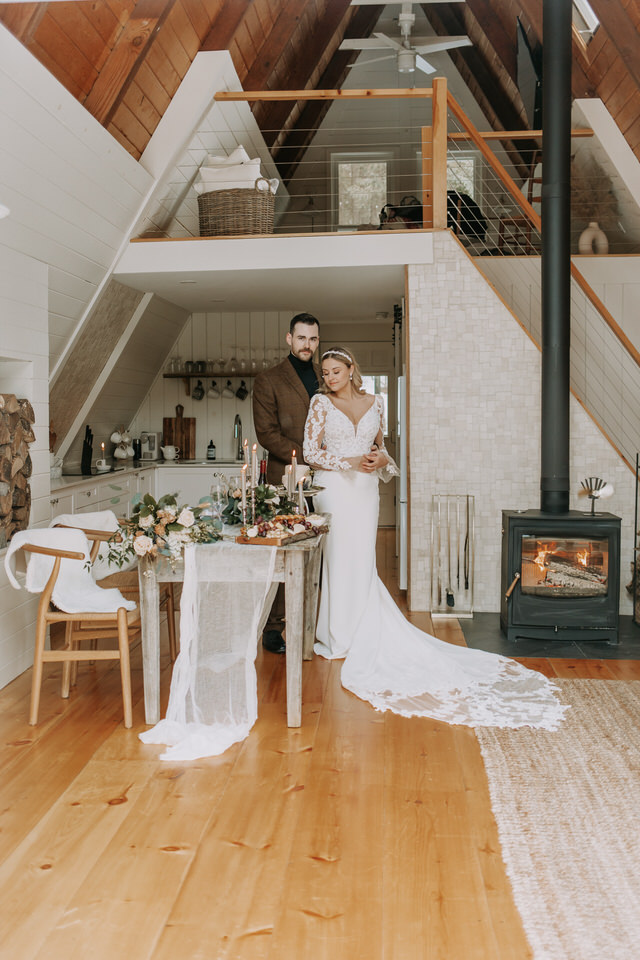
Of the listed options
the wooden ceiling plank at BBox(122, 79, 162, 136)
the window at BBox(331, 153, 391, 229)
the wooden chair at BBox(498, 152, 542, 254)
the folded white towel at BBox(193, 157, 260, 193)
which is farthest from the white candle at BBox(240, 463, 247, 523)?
the window at BBox(331, 153, 391, 229)

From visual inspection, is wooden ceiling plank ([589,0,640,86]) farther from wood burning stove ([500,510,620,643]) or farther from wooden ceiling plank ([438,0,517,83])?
wood burning stove ([500,510,620,643])

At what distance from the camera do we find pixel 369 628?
425 cm

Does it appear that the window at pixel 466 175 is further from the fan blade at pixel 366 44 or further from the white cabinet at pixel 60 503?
the white cabinet at pixel 60 503

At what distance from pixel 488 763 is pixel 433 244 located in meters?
3.41

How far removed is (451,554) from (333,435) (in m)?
1.47

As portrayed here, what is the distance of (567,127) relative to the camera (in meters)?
4.86

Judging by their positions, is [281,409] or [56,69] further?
[281,409]

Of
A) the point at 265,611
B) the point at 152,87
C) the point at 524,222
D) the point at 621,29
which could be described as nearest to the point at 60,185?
the point at 152,87

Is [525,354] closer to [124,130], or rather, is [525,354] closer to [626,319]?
[626,319]

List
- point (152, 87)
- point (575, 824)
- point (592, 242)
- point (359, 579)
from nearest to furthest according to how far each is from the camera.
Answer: point (575, 824) < point (359, 579) < point (152, 87) < point (592, 242)

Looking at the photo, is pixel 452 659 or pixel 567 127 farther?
pixel 567 127

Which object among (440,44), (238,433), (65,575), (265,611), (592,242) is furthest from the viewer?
(238,433)

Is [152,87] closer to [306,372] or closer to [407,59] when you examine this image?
[306,372]

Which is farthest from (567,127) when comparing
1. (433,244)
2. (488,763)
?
(488,763)
